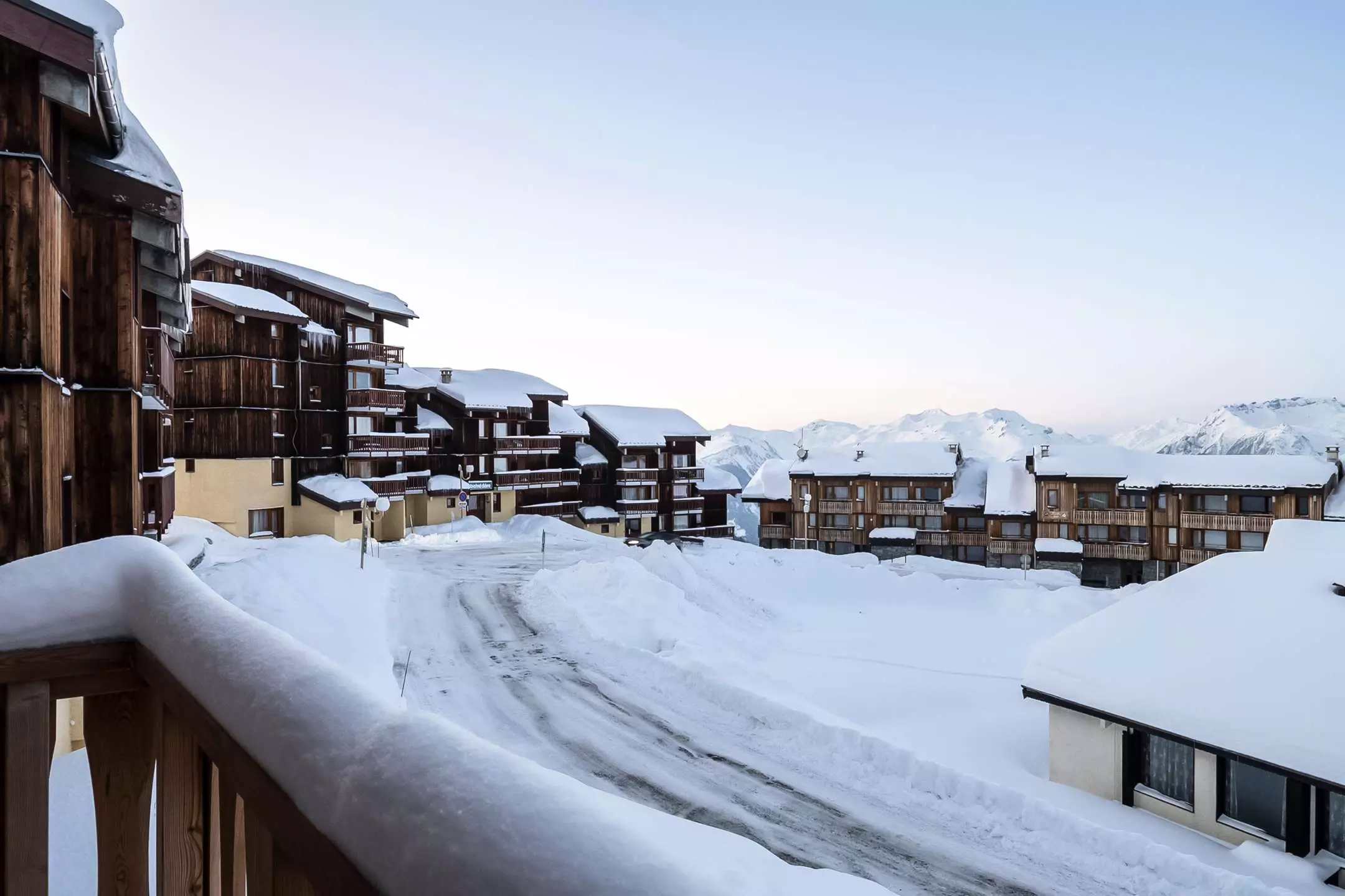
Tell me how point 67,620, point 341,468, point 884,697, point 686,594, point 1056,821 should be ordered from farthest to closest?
point 341,468, point 686,594, point 884,697, point 1056,821, point 67,620

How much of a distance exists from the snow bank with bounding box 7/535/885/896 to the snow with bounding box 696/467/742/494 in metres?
58.3

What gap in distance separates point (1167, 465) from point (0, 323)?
176ft

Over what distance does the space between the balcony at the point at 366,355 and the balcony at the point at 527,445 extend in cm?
904

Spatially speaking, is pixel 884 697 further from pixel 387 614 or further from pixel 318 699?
pixel 318 699

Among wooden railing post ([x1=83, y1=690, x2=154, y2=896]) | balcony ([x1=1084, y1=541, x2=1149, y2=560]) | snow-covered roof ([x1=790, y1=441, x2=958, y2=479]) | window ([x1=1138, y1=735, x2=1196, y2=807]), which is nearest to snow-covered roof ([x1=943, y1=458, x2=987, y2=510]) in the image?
snow-covered roof ([x1=790, y1=441, x2=958, y2=479])

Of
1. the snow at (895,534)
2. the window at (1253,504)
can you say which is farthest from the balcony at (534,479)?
the window at (1253,504)

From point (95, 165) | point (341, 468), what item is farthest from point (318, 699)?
point (341, 468)

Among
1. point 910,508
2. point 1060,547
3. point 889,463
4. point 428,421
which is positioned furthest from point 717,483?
point 1060,547

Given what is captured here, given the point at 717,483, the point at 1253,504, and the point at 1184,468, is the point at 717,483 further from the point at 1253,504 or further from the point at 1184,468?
the point at 1253,504

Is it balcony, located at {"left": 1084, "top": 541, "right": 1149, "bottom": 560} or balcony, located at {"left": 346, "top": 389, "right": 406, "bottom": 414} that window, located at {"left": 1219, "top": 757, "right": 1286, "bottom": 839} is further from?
balcony, located at {"left": 346, "top": 389, "right": 406, "bottom": 414}

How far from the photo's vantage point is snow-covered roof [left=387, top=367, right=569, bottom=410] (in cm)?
4909

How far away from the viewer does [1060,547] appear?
46250mm

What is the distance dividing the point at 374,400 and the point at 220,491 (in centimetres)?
898

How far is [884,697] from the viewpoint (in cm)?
1806
